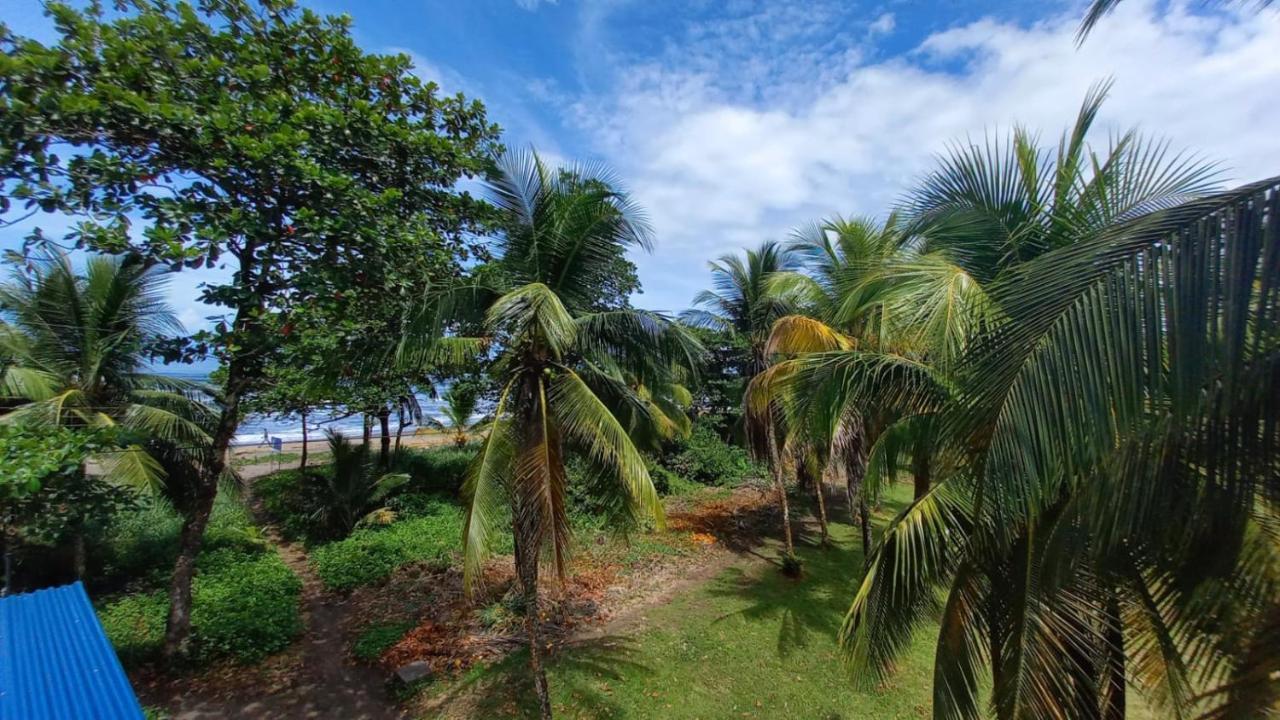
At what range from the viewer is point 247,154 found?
4230 millimetres

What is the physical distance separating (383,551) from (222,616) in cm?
320

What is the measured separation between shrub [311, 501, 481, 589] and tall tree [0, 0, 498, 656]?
3.18 meters

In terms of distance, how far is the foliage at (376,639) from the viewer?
6.63 metres

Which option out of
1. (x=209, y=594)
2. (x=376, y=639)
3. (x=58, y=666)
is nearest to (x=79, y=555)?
(x=209, y=594)

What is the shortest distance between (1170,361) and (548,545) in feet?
14.5

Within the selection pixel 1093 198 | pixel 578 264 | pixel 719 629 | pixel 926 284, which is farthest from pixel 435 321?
pixel 719 629

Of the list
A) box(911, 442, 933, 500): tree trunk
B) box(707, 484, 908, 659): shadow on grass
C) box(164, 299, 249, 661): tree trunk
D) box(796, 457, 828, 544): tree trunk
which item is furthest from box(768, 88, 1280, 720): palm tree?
box(164, 299, 249, 661): tree trunk

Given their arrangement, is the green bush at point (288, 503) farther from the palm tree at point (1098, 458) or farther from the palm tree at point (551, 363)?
the palm tree at point (1098, 458)

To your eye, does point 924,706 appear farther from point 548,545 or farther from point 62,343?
point 62,343

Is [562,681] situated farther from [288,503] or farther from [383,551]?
[288,503]

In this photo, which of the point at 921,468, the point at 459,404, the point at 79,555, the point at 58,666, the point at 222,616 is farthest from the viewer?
the point at 459,404

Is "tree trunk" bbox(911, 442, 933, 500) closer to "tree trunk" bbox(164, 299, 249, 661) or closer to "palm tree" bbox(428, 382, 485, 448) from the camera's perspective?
"tree trunk" bbox(164, 299, 249, 661)

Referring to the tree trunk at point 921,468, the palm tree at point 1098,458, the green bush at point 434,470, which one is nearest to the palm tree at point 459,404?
the green bush at point 434,470

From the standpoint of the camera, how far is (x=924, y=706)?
19.5 feet
